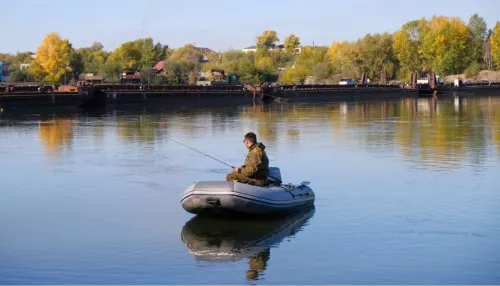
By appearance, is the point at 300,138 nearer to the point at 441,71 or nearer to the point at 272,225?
the point at 272,225

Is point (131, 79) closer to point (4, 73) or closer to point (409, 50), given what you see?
point (4, 73)

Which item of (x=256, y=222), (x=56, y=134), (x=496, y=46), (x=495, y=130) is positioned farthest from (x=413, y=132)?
(x=496, y=46)

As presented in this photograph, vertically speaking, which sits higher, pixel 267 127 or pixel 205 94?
pixel 205 94

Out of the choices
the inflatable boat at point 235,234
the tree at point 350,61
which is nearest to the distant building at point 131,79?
the tree at point 350,61

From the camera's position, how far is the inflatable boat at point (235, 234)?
15159 millimetres

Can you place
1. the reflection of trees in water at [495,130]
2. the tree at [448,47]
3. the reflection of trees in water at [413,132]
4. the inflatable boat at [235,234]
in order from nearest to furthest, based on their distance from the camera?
the inflatable boat at [235,234] < the reflection of trees in water at [413,132] < the reflection of trees in water at [495,130] < the tree at [448,47]

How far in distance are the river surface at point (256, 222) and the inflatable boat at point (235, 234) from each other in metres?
0.04

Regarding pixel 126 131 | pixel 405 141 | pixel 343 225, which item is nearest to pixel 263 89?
pixel 126 131

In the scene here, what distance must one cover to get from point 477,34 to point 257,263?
5786 inches

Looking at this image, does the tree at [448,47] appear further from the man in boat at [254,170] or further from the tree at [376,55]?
the man in boat at [254,170]

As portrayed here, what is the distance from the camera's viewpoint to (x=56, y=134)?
138 feet

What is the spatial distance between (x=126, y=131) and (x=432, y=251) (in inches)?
1207

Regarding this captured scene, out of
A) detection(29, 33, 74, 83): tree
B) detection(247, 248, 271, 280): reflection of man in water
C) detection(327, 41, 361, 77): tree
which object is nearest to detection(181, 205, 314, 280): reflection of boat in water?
detection(247, 248, 271, 280): reflection of man in water

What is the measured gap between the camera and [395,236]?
1633 cm
